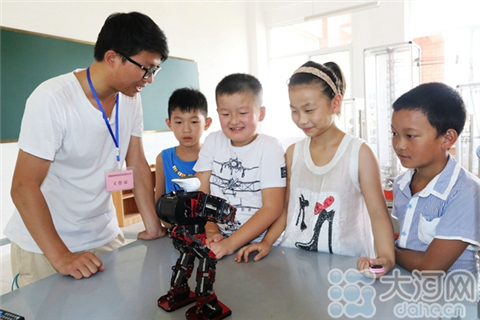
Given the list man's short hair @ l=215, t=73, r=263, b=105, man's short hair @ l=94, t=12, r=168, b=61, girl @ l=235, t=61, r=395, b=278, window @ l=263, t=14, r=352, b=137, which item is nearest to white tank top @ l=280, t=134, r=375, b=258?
girl @ l=235, t=61, r=395, b=278

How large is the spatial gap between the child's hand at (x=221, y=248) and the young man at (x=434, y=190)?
19.0 inches

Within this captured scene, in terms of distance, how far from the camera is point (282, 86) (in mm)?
8328

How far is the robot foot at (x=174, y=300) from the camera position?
0.78 meters

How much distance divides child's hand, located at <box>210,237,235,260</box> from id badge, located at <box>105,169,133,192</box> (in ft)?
1.56

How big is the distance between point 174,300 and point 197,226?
0.18 m

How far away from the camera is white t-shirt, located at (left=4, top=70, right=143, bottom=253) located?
1.16 metres

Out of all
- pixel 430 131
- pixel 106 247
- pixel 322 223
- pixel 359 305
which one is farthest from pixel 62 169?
pixel 430 131

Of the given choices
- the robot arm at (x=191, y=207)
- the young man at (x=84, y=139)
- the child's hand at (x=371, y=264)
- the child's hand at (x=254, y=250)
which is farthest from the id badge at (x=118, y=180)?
the child's hand at (x=371, y=264)

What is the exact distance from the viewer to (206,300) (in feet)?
2.42

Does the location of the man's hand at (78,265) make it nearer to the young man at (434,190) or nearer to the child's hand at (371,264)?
the child's hand at (371,264)

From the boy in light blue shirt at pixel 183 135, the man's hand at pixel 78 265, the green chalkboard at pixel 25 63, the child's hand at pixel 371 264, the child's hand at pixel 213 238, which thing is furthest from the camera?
the green chalkboard at pixel 25 63

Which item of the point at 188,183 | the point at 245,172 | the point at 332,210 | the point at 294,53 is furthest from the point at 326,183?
the point at 294,53

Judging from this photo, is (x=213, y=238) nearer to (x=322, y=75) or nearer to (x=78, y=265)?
(x=78, y=265)

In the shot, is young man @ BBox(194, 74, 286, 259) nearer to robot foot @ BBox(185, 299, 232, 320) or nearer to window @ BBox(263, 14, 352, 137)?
robot foot @ BBox(185, 299, 232, 320)
